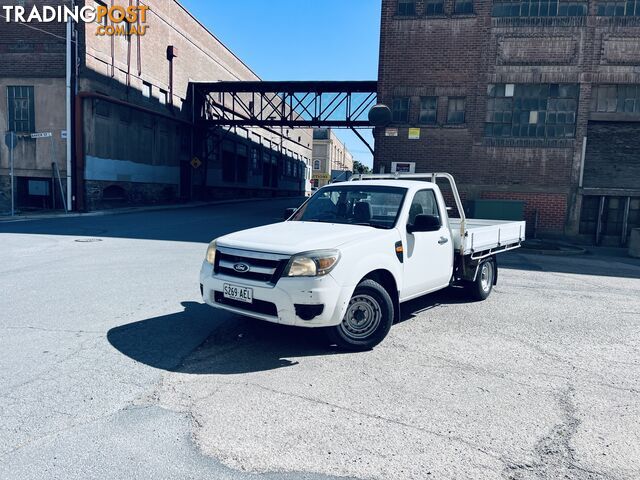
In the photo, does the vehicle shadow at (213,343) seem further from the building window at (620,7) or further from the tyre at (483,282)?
the building window at (620,7)

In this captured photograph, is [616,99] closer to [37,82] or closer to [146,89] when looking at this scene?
[146,89]

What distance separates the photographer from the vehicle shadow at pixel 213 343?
4289mm

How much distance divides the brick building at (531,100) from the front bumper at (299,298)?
47.8 ft

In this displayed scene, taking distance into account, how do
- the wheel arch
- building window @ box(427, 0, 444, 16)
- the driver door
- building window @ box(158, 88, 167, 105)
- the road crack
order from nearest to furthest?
the road crack, the wheel arch, the driver door, building window @ box(427, 0, 444, 16), building window @ box(158, 88, 167, 105)

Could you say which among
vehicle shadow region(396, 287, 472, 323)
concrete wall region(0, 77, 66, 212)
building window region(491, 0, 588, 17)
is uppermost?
building window region(491, 0, 588, 17)

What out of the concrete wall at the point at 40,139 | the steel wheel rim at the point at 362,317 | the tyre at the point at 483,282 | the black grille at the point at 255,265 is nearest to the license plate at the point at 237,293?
the black grille at the point at 255,265

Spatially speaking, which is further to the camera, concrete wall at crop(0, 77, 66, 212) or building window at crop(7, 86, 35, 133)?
building window at crop(7, 86, 35, 133)

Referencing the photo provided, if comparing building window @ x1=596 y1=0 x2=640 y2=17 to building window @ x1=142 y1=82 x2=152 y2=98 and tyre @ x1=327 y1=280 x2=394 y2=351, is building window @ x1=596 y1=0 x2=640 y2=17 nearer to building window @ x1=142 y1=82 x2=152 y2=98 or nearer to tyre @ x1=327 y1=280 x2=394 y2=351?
tyre @ x1=327 y1=280 x2=394 y2=351

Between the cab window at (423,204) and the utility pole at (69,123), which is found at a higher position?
the utility pole at (69,123)

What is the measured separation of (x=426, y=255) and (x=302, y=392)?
2.56 meters

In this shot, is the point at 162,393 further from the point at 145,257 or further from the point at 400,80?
the point at 400,80

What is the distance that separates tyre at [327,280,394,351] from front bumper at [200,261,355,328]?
11.9 inches

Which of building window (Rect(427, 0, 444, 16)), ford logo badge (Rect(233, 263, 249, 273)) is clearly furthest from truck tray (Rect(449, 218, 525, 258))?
building window (Rect(427, 0, 444, 16))

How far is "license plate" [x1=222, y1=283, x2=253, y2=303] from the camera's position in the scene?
4402 millimetres
